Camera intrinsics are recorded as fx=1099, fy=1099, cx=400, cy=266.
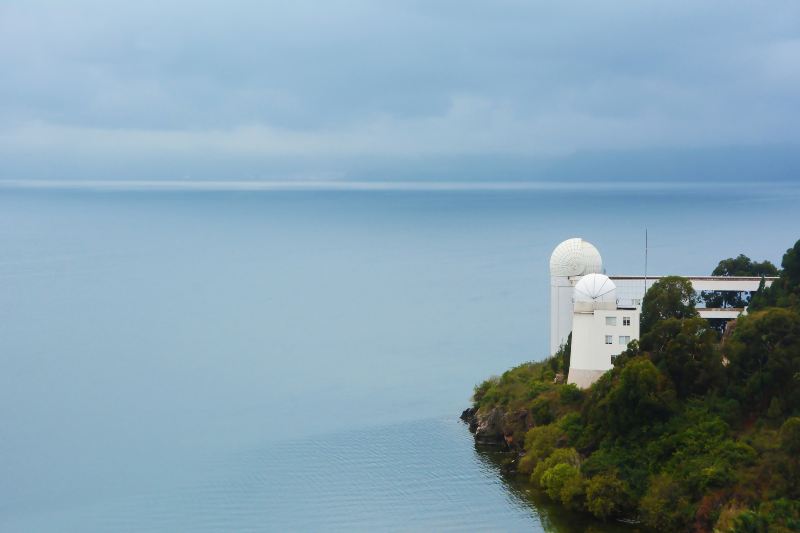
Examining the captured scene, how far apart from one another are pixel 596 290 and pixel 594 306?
0.69m

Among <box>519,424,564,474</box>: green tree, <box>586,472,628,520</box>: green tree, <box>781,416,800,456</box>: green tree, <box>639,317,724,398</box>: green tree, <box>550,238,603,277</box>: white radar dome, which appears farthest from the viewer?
<box>550,238,603,277</box>: white radar dome

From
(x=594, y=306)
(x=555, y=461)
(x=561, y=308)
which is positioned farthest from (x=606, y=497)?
(x=561, y=308)

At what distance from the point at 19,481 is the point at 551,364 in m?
18.2

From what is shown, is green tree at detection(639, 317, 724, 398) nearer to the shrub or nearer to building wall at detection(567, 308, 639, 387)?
building wall at detection(567, 308, 639, 387)

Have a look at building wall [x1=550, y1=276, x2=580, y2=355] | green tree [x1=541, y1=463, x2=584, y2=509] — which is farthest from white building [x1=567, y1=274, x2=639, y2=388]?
green tree [x1=541, y1=463, x2=584, y2=509]

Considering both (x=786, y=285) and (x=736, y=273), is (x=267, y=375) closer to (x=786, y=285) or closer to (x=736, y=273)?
(x=736, y=273)

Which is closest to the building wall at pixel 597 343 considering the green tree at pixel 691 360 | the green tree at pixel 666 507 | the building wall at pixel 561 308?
the green tree at pixel 691 360

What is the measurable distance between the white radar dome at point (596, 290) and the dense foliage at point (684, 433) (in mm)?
4210

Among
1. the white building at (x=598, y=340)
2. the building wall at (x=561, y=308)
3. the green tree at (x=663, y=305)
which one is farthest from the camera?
the building wall at (x=561, y=308)

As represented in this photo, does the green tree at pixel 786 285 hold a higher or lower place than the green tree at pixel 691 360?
higher

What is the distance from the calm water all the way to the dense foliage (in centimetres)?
161

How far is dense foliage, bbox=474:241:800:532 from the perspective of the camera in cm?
2689

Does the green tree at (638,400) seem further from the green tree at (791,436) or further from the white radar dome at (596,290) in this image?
the white radar dome at (596,290)

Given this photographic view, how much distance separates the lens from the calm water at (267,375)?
31.8 metres
